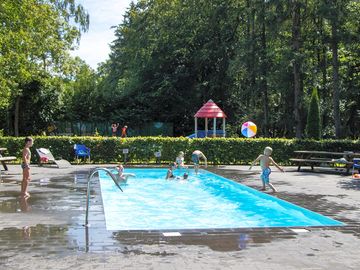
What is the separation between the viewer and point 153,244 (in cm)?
709

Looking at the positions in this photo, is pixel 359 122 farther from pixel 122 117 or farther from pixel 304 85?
pixel 122 117

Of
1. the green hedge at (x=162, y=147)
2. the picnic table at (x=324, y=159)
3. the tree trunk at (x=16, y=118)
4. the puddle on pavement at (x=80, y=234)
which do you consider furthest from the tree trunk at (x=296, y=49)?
the tree trunk at (x=16, y=118)

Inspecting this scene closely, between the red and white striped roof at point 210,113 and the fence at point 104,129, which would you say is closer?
the red and white striped roof at point 210,113

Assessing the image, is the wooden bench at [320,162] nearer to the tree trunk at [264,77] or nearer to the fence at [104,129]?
the tree trunk at [264,77]

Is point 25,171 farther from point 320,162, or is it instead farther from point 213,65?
point 213,65

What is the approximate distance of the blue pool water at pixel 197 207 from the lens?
10273mm

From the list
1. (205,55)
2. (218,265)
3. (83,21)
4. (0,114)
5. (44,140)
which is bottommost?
(218,265)

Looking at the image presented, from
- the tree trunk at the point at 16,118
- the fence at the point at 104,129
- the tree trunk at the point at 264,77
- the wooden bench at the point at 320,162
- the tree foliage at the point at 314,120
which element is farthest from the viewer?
the fence at the point at 104,129

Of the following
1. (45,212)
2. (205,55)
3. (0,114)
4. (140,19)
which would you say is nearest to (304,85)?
(205,55)

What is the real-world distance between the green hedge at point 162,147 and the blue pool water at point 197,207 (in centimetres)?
497

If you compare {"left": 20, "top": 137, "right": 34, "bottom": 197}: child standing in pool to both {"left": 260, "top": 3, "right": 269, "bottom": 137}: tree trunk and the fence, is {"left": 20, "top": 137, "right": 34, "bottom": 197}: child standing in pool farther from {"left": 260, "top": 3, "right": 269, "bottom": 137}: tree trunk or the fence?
the fence

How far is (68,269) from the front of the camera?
566 cm

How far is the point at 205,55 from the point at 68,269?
3482cm

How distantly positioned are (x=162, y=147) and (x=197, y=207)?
37.6 ft
